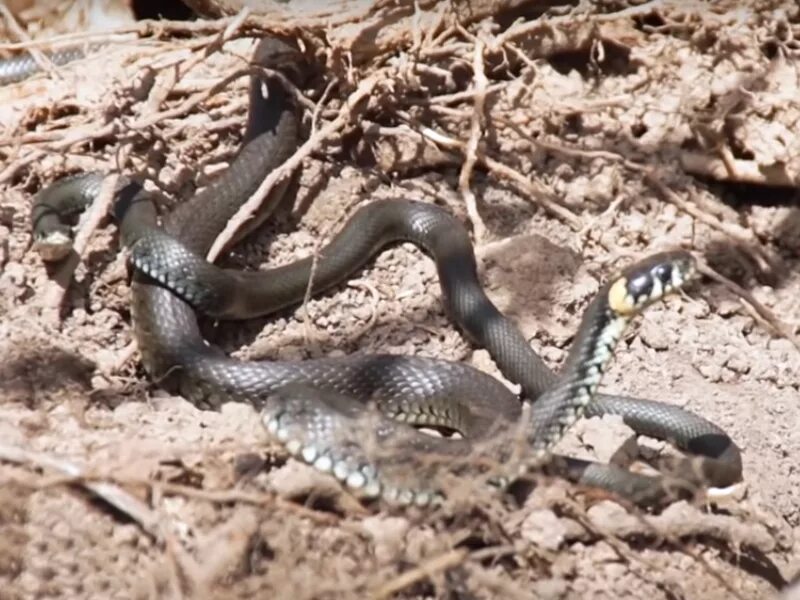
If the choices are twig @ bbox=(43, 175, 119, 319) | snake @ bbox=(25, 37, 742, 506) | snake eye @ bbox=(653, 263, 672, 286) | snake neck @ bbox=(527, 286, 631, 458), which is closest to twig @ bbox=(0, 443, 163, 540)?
snake @ bbox=(25, 37, 742, 506)

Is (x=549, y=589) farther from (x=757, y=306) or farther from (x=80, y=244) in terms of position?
(x=80, y=244)

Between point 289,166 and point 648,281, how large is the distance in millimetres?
1720

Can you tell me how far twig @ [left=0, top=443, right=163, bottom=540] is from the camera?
11.3 feet

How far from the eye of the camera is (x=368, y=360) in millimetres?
4648

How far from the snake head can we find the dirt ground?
0.47 metres

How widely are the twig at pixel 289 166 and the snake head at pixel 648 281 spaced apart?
163 cm

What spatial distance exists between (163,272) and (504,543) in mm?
1933

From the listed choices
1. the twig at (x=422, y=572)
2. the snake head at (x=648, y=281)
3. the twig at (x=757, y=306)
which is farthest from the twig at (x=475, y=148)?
the twig at (x=422, y=572)

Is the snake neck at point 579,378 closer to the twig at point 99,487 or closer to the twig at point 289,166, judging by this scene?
the twig at point 99,487

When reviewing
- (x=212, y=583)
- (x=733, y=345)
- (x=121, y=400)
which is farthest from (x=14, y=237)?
(x=733, y=345)

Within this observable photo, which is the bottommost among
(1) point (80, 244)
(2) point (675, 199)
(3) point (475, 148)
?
(2) point (675, 199)

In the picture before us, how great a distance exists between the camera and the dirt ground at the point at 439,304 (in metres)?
3.48

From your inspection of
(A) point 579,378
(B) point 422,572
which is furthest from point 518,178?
(B) point 422,572

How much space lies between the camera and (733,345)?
5238mm
